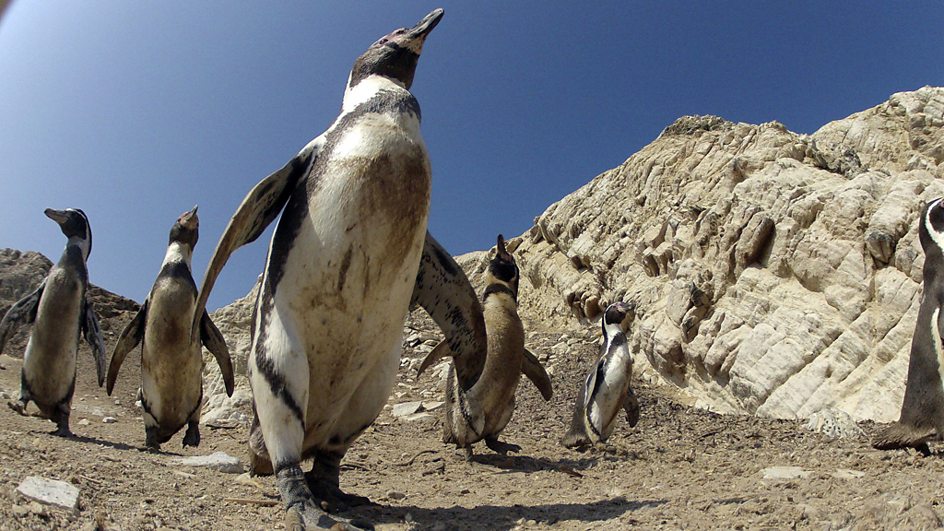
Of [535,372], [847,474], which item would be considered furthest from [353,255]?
[535,372]

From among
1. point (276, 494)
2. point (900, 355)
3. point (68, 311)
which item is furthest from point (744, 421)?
point (68, 311)

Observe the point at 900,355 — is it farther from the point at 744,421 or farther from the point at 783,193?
the point at 783,193

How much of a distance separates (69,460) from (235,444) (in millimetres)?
3797

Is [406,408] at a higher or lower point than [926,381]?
higher

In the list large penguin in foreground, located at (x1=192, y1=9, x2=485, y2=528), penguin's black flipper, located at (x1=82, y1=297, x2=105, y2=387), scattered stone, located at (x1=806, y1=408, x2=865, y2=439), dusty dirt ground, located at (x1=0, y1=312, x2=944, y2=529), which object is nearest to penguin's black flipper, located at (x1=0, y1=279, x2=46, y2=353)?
penguin's black flipper, located at (x1=82, y1=297, x2=105, y2=387)

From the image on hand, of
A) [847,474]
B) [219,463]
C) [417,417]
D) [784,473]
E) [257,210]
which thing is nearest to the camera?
[257,210]

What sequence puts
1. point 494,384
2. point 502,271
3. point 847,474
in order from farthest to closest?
1. point 502,271
2. point 494,384
3. point 847,474

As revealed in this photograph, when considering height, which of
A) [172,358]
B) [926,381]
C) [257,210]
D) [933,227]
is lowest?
[926,381]

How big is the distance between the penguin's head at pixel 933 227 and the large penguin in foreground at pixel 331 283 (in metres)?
4.47

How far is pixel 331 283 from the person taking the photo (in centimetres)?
301

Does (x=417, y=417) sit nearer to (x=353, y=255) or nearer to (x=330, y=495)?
(x=330, y=495)

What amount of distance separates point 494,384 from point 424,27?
12.5ft

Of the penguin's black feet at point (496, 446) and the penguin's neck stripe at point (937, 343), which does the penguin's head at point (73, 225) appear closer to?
the penguin's black feet at point (496, 446)

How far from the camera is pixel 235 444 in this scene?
285 inches
